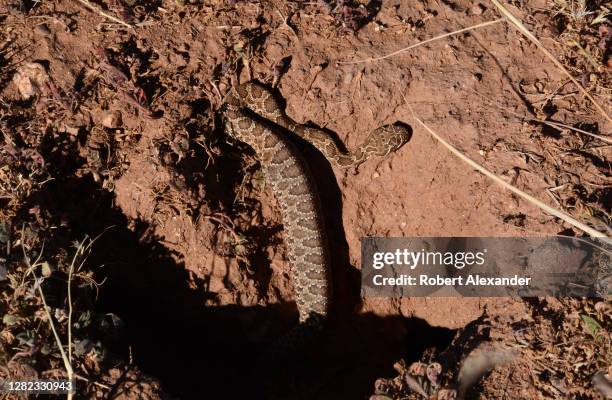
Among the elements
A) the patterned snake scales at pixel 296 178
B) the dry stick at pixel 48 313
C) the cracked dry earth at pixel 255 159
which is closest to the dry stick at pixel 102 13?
the cracked dry earth at pixel 255 159

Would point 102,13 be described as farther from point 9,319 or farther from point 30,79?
point 9,319

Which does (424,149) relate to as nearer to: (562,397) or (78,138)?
(562,397)

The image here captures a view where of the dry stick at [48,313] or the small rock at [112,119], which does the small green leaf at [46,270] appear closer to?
the dry stick at [48,313]

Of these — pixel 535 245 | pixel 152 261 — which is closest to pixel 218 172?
pixel 152 261

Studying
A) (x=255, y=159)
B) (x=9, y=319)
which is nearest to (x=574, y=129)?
(x=255, y=159)

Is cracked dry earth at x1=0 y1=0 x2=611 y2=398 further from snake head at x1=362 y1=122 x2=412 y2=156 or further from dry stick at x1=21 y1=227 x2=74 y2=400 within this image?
dry stick at x1=21 y1=227 x2=74 y2=400

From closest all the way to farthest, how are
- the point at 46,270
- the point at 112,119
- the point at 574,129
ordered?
the point at 46,270, the point at 574,129, the point at 112,119
